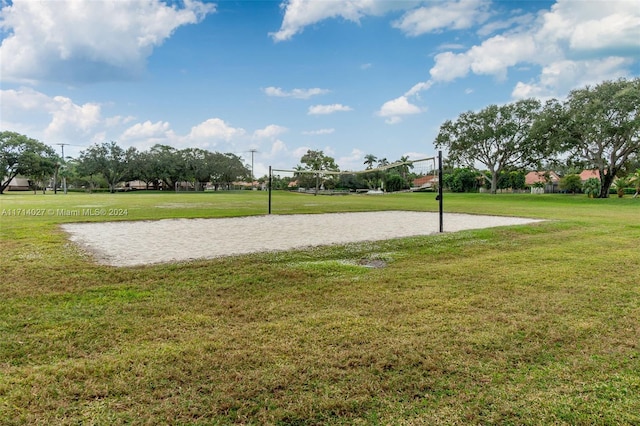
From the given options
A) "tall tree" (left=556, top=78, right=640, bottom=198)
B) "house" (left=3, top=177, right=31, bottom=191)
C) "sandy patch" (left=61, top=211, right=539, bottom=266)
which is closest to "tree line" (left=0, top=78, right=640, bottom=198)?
"tall tree" (left=556, top=78, right=640, bottom=198)

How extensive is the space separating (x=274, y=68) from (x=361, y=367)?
1023 inches

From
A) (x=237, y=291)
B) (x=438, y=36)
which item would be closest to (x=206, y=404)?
(x=237, y=291)

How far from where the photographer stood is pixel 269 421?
79.1 inches

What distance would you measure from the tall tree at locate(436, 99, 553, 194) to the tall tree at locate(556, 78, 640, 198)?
5.85 metres

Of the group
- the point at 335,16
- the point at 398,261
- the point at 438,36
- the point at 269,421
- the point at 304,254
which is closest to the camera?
the point at 269,421

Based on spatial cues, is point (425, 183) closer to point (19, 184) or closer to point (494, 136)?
point (494, 136)

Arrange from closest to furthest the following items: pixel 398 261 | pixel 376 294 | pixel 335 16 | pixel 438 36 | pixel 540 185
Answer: pixel 376 294
pixel 398 261
pixel 335 16
pixel 438 36
pixel 540 185

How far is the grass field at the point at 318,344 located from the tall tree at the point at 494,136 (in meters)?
38.6

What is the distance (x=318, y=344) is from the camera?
9.53ft

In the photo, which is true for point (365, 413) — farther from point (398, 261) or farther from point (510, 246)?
point (510, 246)

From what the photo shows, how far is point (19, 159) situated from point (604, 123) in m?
67.2

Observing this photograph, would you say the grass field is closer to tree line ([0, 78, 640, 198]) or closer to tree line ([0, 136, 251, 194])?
tree line ([0, 78, 640, 198])

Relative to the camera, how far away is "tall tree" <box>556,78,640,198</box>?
90.8 feet

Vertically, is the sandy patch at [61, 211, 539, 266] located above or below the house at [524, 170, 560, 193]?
below
